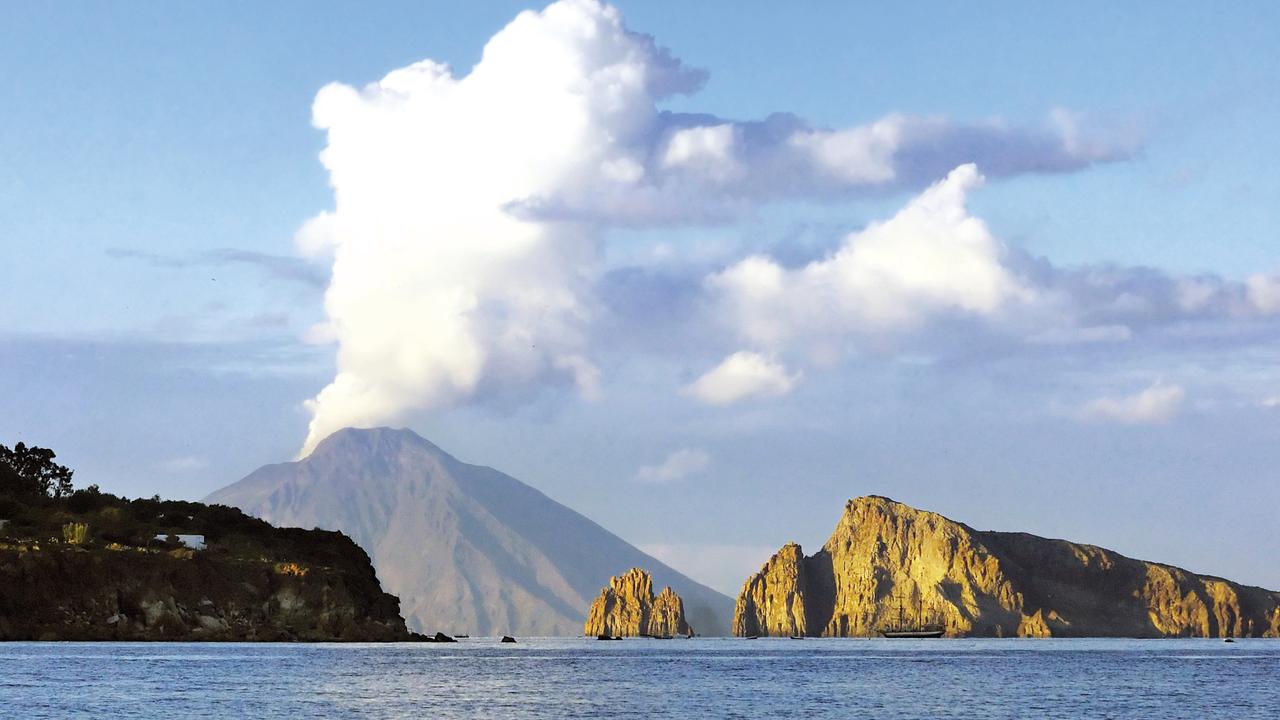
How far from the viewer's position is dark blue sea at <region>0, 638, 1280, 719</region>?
107125mm

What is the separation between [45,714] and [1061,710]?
240ft

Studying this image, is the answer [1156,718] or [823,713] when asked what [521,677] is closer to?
[823,713]

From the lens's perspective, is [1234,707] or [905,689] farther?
[905,689]

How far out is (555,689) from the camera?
13362 centimetres

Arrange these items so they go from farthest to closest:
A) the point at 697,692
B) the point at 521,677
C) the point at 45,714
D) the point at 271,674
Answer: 1. the point at 521,677
2. the point at 271,674
3. the point at 697,692
4. the point at 45,714

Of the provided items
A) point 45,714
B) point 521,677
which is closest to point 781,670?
point 521,677

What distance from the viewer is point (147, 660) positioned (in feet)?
533

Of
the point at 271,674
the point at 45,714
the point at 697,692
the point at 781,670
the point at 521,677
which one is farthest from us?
the point at 781,670

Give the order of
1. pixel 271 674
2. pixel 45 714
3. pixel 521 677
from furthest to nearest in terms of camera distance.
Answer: pixel 521 677 → pixel 271 674 → pixel 45 714

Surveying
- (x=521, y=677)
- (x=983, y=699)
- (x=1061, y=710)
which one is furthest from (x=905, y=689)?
(x=521, y=677)

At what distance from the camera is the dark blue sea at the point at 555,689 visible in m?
107

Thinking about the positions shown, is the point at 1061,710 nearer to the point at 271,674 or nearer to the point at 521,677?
the point at 521,677

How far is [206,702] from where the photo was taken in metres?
108

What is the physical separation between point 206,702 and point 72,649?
296ft
